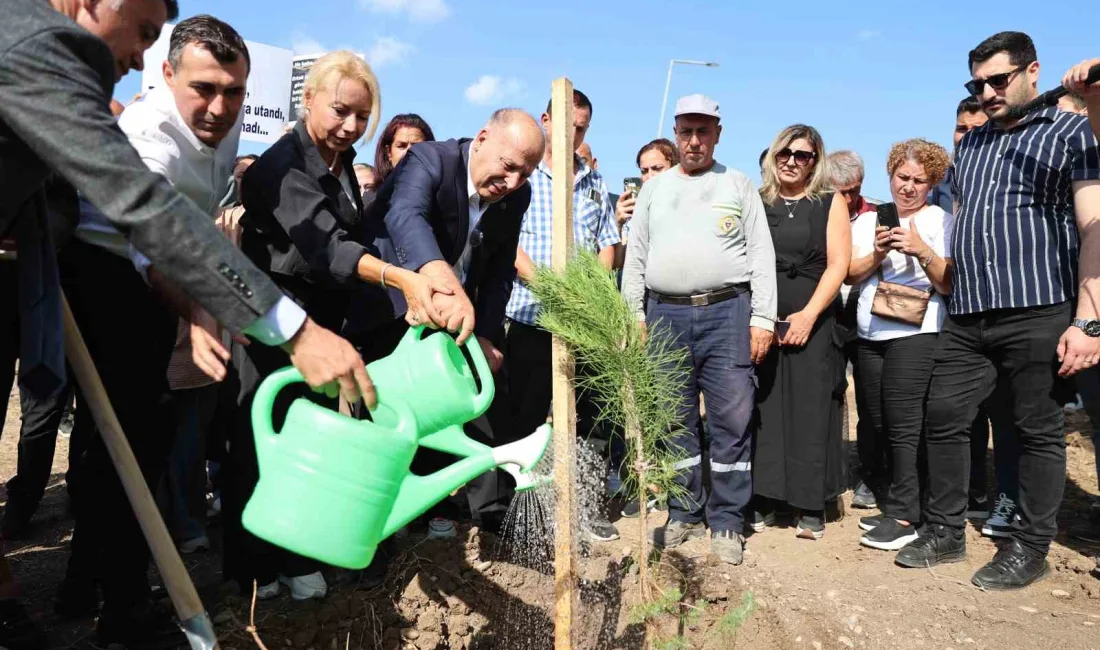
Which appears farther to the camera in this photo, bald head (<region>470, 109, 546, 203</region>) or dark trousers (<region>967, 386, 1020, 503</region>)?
dark trousers (<region>967, 386, 1020, 503</region>)

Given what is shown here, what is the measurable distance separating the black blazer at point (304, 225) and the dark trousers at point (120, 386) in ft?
1.34

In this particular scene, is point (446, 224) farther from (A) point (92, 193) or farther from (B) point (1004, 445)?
(B) point (1004, 445)

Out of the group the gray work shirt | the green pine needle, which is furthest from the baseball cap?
the green pine needle

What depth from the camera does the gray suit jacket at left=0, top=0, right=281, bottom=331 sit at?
136 centimetres

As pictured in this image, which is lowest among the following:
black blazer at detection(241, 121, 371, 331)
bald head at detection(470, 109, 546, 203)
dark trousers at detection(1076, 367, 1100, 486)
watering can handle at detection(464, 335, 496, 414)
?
dark trousers at detection(1076, 367, 1100, 486)

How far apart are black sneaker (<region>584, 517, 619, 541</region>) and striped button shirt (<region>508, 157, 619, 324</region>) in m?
1.03

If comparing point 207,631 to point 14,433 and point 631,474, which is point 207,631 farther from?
point 14,433

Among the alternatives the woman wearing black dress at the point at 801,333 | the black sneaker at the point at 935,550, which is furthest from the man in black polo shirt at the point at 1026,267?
the woman wearing black dress at the point at 801,333

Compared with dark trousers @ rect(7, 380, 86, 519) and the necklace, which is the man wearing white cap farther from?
dark trousers @ rect(7, 380, 86, 519)

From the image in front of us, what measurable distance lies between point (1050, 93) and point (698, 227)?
1.47 m

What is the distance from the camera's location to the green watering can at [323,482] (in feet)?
5.25

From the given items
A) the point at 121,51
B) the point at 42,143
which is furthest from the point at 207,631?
the point at 121,51

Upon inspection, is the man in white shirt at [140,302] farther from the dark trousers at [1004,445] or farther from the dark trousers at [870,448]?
the dark trousers at [1004,445]

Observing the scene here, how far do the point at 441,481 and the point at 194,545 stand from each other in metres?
2.30
